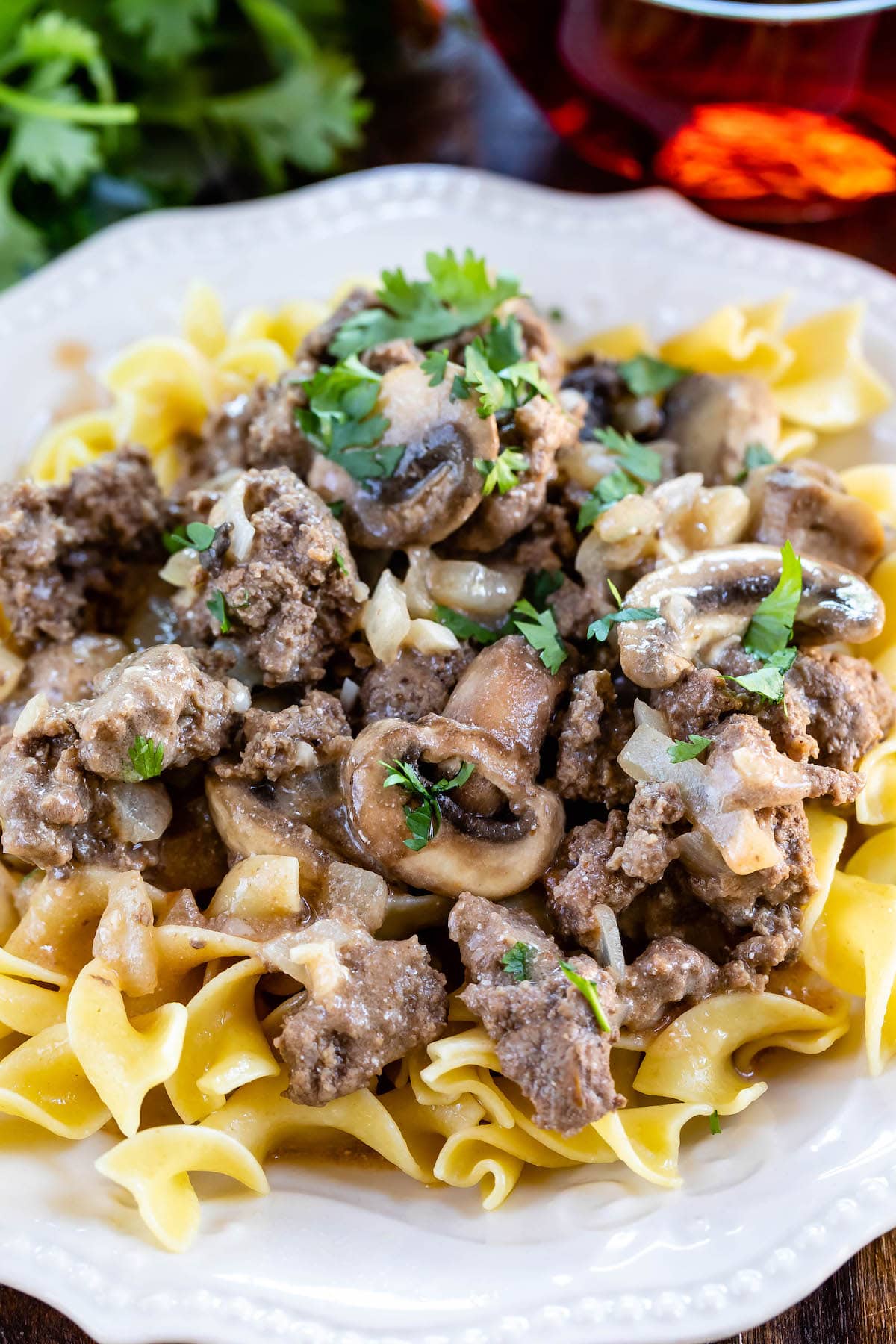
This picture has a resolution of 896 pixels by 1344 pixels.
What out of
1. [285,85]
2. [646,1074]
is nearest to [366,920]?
[646,1074]

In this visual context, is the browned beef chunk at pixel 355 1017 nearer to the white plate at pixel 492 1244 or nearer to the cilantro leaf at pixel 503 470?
the white plate at pixel 492 1244

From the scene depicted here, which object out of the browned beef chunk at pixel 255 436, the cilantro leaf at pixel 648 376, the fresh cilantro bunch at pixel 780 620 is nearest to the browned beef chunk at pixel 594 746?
the fresh cilantro bunch at pixel 780 620

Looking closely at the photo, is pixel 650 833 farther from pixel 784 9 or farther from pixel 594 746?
pixel 784 9

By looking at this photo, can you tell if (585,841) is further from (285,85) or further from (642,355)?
(285,85)

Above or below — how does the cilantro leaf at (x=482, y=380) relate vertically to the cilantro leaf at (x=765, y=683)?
above

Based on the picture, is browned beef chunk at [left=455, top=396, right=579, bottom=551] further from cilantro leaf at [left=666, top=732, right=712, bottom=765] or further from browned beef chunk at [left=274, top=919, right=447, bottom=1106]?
browned beef chunk at [left=274, top=919, right=447, bottom=1106]

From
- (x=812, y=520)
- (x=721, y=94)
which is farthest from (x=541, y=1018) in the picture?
(x=721, y=94)
